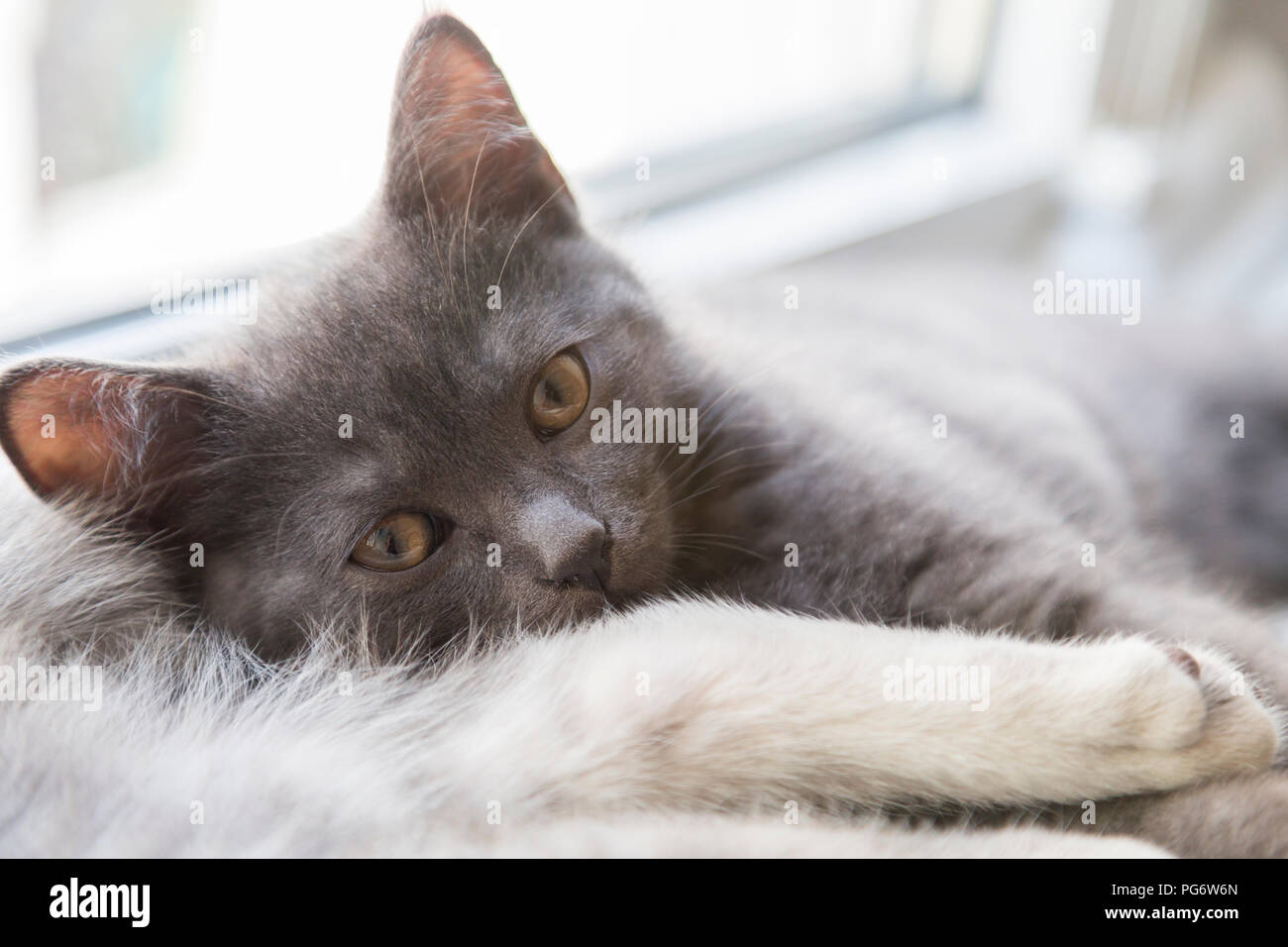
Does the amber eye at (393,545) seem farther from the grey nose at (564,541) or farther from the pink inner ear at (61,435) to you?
the pink inner ear at (61,435)

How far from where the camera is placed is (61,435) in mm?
927

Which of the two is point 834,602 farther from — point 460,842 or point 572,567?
point 460,842

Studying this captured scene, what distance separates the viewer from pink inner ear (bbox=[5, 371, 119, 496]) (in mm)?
889

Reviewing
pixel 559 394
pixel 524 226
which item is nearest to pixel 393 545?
pixel 559 394

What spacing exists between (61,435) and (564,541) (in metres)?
0.42

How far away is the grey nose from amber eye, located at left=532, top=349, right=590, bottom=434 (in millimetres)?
92

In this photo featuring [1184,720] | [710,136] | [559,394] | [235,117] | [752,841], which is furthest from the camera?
[710,136]

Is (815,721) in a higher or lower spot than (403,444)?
lower

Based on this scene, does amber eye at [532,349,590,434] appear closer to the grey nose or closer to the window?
the grey nose

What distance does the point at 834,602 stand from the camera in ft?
3.53

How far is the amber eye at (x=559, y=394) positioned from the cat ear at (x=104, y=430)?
299mm

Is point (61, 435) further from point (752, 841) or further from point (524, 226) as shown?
point (752, 841)

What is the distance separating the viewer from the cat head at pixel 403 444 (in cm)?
95

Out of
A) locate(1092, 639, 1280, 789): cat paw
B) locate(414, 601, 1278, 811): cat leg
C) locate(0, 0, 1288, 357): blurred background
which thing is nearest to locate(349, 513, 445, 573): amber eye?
locate(414, 601, 1278, 811): cat leg
